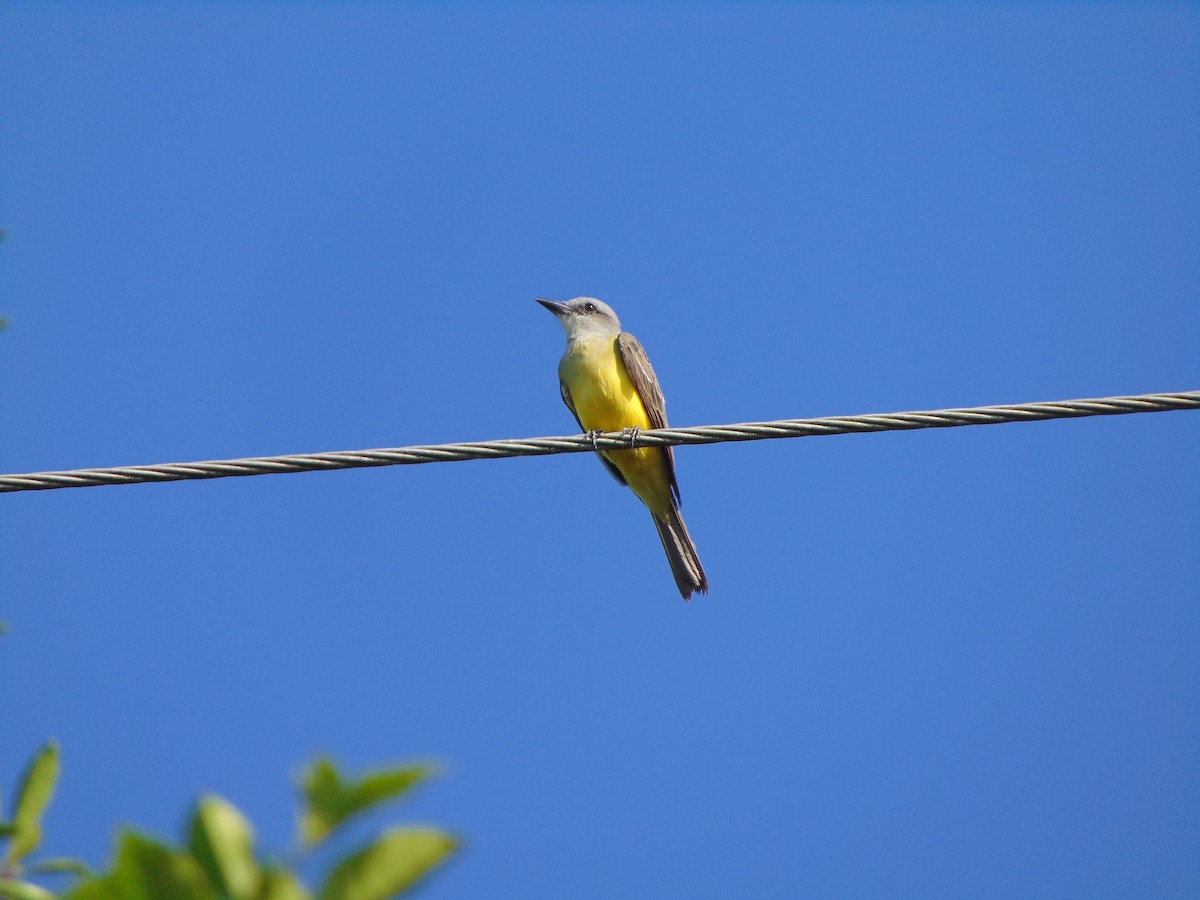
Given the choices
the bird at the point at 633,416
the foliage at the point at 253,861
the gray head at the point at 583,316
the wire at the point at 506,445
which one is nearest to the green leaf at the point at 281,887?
the foliage at the point at 253,861

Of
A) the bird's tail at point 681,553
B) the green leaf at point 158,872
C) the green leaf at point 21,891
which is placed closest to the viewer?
the green leaf at point 158,872

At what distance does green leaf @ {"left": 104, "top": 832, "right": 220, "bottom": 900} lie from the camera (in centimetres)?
150

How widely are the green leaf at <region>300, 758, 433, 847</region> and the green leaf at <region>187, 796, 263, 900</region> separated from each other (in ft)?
0.46

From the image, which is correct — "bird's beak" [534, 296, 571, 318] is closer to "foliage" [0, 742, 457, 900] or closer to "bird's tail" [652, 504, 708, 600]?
"bird's tail" [652, 504, 708, 600]

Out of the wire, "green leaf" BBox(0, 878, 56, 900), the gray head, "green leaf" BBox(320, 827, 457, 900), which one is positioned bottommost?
"green leaf" BBox(320, 827, 457, 900)

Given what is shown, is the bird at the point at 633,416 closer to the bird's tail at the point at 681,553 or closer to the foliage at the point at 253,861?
the bird's tail at the point at 681,553

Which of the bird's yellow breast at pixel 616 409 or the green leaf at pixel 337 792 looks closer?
the green leaf at pixel 337 792

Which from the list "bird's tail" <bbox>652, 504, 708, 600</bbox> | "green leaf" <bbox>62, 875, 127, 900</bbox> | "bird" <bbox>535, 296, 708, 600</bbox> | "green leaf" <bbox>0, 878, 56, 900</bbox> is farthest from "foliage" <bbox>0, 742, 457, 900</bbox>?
"bird's tail" <bbox>652, 504, 708, 600</bbox>

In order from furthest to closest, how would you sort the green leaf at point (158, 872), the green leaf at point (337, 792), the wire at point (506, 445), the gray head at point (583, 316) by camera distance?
1. the gray head at point (583, 316)
2. the wire at point (506, 445)
3. the green leaf at point (158, 872)
4. the green leaf at point (337, 792)

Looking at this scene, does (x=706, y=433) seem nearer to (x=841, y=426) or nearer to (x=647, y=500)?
(x=841, y=426)

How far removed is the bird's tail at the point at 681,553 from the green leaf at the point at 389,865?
646 cm

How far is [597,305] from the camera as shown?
30.0ft

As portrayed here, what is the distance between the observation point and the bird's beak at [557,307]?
9047mm

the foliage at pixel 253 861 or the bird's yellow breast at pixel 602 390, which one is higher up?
the bird's yellow breast at pixel 602 390
